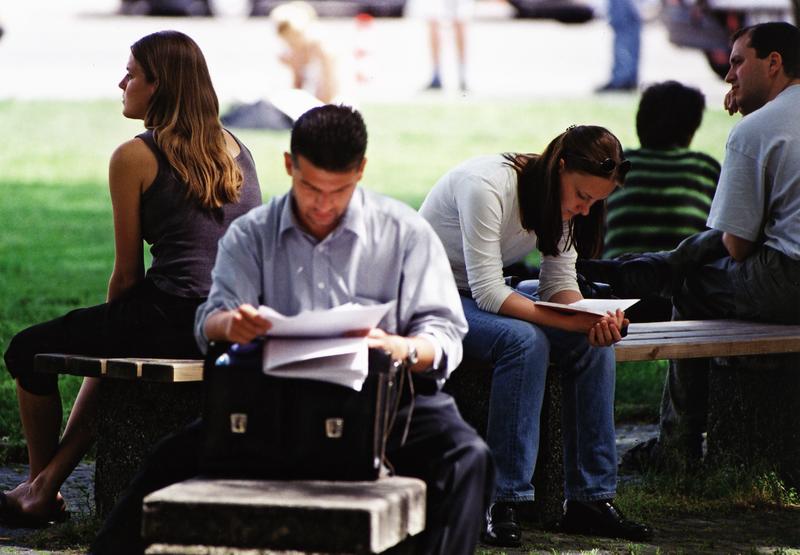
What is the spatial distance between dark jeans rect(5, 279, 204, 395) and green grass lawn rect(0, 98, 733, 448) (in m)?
3.20

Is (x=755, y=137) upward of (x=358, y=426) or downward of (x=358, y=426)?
upward

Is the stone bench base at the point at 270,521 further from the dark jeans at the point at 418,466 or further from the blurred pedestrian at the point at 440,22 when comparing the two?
the blurred pedestrian at the point at 440,22

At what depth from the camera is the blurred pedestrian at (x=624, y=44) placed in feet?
59.1

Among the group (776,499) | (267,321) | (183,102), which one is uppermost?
(183,102)

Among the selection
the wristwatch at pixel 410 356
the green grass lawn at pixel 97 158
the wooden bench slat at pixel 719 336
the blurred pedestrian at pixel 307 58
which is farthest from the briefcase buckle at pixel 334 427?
the blurred pedestrian at pixel 307 58

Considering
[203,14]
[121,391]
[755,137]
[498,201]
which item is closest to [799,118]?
[755,137]

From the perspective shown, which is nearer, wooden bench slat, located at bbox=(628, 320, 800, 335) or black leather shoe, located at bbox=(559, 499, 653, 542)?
black leather shoe, located at bbox=(559, 499, 653, 542)

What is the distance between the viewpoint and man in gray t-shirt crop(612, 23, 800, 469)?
5953 millimetres

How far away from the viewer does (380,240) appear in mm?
4172

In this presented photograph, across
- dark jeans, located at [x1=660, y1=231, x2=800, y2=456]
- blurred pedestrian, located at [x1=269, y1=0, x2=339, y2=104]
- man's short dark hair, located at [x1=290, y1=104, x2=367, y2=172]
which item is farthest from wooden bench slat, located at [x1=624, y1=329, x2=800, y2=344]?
blurred pedestrian, located at [x1=269, y1=0, x2=339, y2=104]

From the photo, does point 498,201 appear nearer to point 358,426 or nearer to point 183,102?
point 183,102

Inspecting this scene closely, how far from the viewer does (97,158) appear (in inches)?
598

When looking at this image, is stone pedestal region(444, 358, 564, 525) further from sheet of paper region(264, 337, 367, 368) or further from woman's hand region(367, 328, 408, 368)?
sheet of paper region(264, 337, 367, 368)

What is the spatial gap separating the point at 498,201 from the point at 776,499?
1.66 metres
